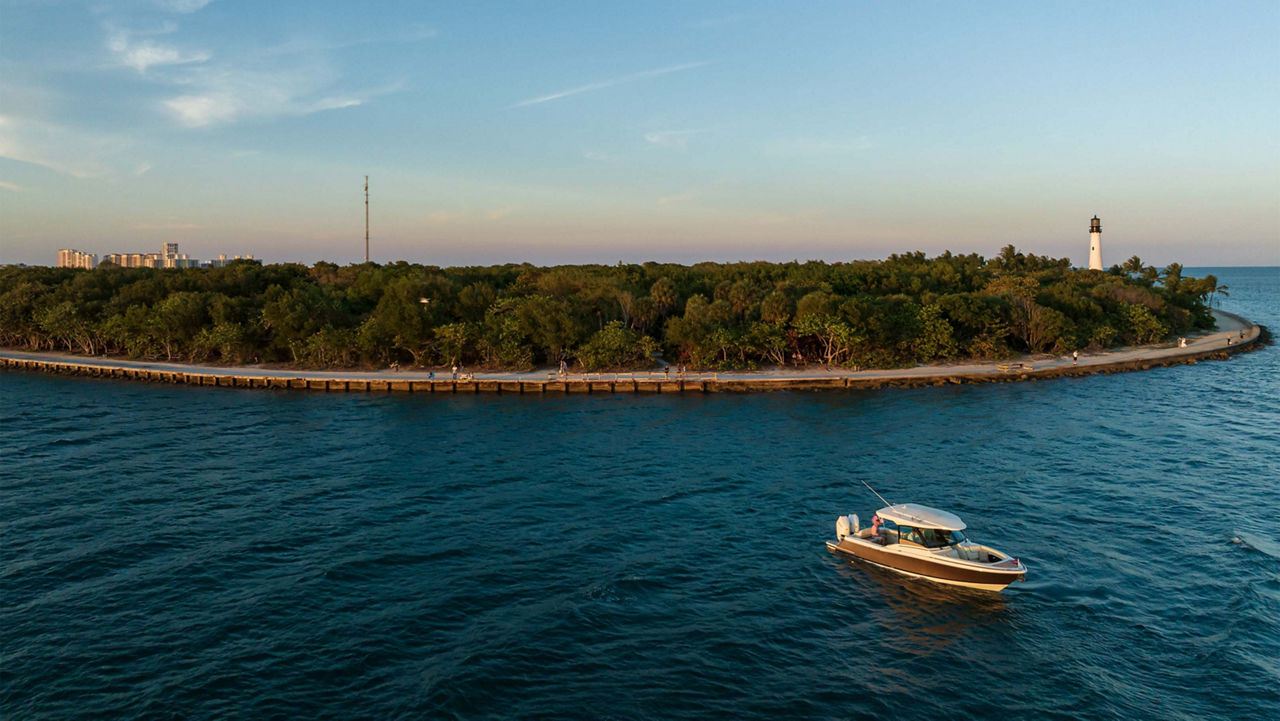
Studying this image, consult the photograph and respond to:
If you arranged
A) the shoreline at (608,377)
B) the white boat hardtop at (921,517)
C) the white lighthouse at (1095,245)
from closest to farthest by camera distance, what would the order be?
the white boat hardtop at (921,517) → the shoreline at (608,377) → the white lighthouse at (1095,245)

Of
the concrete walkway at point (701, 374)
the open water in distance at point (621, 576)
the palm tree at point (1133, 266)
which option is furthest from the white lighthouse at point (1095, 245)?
the open water in distance at point (621, 576)

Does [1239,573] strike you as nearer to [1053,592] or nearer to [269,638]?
[1053,592]

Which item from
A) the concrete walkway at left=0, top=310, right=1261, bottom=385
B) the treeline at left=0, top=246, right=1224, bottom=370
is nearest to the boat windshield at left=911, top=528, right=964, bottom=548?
the concrete walkway at left=0, top=310, right=1261, bottom=385

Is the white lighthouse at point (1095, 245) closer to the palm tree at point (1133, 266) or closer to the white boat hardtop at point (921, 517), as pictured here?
the palm tree at point (1133, 266)

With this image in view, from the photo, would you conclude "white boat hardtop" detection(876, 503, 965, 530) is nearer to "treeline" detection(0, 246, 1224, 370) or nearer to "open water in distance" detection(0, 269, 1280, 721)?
"open water in distance" detection(0, 269, 1280, 721)

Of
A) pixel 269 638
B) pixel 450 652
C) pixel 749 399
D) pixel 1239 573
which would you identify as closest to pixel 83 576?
pixel 269 638

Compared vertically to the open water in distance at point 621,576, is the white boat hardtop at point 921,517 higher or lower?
higher
